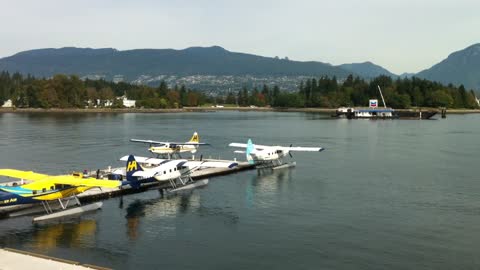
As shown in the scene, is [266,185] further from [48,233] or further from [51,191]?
[48,233]

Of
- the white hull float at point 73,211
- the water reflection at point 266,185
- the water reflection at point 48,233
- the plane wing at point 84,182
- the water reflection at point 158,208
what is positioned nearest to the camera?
the water reflection at point 48,233

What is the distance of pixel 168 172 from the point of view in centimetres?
4881

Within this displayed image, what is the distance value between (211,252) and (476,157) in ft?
205

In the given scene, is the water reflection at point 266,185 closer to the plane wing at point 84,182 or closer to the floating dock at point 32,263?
the plane wing at point 84,182

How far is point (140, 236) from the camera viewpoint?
3481cm

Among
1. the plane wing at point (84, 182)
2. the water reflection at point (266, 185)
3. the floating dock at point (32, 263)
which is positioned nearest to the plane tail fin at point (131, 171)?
the plane wing at point (84, 182)

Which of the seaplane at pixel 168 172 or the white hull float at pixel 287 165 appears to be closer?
the seaplane at pixel 168 172

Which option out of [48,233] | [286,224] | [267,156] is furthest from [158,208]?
[267,156]

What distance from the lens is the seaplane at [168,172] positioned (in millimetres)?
45969

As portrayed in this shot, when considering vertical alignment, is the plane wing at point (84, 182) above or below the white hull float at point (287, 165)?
above

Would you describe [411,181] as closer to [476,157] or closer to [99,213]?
[476,157]

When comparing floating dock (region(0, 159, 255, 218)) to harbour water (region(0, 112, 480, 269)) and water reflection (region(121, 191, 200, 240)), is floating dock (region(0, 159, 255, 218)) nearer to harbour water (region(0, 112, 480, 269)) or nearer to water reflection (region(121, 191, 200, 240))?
harbour water (region(0, 112, 480, 269))

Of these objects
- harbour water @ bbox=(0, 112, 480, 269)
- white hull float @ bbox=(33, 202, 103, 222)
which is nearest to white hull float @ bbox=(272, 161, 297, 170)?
harbour water @ bbox=(0, 112, 480, 269)

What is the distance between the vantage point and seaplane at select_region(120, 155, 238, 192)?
46.0m
